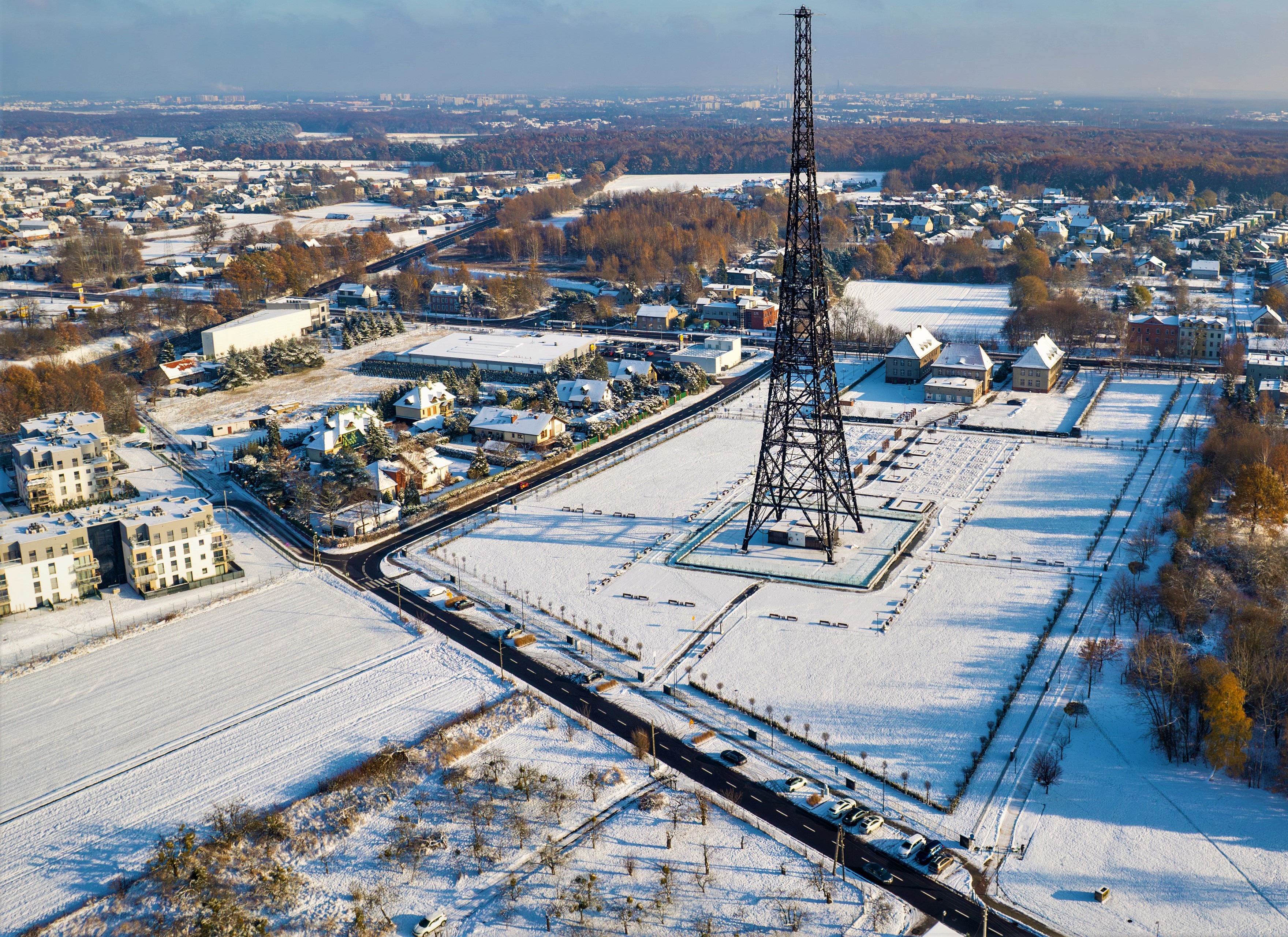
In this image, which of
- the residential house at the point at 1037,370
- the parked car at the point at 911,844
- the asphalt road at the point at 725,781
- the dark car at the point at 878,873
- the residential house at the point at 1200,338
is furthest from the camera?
the residential house at the point at 1200,338

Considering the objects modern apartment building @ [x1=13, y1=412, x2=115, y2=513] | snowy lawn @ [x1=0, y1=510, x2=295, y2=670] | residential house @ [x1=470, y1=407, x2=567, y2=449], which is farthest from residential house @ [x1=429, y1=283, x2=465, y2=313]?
snowy lawn @ [x1=0, y1=510, x2=295, y2=670]

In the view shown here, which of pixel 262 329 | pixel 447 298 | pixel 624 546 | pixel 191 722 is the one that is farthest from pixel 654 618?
pixel 447 298

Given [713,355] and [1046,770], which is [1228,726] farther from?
[713,355]

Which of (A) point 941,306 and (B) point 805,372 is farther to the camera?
(A) point 941,306

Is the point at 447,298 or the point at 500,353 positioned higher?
the point at 447,298

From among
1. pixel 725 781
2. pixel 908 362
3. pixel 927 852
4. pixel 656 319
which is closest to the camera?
pixel 927 852

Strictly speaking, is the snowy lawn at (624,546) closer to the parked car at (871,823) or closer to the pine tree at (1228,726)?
the parked car at (871,823)

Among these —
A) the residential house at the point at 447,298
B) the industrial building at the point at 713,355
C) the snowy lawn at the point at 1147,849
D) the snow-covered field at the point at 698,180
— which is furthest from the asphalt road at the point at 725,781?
the snow-covered field at the point at 698,180
